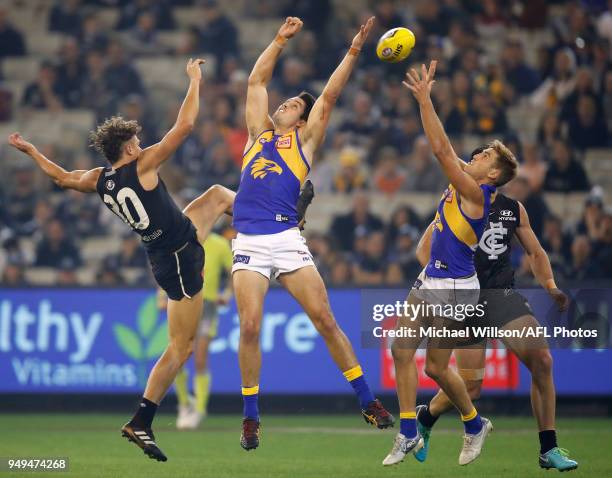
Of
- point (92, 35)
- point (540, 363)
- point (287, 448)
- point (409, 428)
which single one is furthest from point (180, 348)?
point (92, 35)

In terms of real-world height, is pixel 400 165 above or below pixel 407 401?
above

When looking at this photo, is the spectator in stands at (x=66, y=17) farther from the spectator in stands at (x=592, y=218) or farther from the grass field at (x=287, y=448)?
the spectator in stands at (x=592, y=218)

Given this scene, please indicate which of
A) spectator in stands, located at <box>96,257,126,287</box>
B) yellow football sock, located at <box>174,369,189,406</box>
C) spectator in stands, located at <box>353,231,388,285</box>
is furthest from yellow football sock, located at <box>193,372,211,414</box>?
spectator in stands, located at <box>353,231,388,285</box>

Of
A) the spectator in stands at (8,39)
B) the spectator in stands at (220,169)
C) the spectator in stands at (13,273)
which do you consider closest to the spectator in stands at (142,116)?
the spectator in stands at (220,169)

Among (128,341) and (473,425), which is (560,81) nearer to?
(128,341)

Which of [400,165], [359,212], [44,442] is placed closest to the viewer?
[44,442]

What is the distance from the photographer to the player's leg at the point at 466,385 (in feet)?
36.6

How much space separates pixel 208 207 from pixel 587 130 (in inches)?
394

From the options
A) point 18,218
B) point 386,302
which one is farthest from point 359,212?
point 18,218

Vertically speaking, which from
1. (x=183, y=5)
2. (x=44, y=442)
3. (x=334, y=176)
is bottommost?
(x=44, y=442)

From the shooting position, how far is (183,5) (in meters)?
24.2

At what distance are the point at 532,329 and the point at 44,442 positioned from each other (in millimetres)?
5963

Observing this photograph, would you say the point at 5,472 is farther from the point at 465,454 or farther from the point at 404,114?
the point at 404,114

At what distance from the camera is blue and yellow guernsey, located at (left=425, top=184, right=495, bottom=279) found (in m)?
10.5
